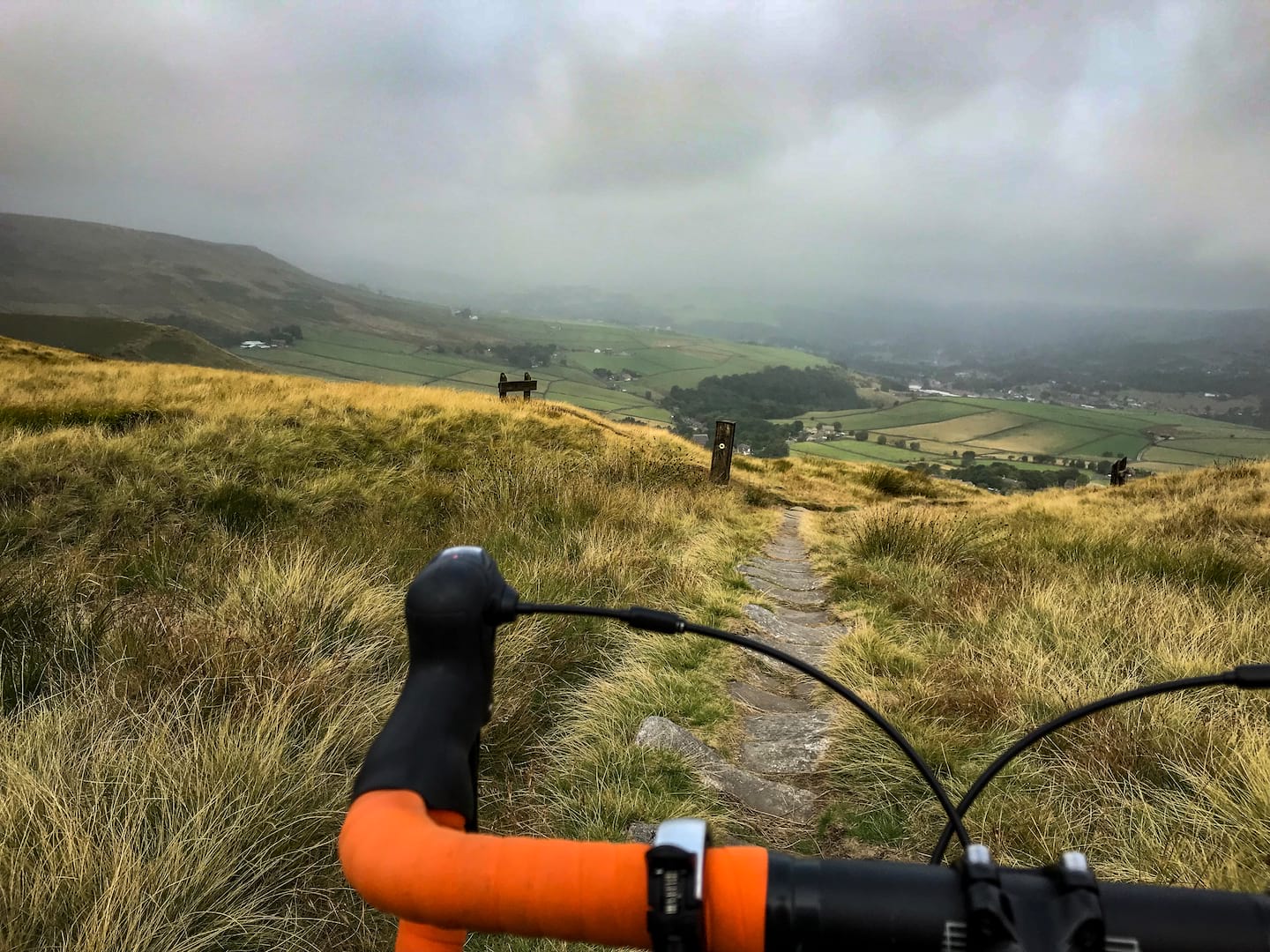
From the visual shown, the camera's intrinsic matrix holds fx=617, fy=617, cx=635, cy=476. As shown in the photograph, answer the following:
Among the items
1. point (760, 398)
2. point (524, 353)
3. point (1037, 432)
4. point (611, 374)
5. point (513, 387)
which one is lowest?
point (513, 387)

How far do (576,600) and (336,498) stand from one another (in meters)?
4.68

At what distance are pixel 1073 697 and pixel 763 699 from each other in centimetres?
170

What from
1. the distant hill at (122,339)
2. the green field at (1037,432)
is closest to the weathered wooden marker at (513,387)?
the green field at (1037,432)

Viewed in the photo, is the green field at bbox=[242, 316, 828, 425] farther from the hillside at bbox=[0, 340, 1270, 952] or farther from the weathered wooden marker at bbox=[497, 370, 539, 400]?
the hillside at bbox=[0, 340, 1270, 952]

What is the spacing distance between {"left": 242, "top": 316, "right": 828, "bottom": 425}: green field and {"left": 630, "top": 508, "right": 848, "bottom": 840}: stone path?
58859 millimetres

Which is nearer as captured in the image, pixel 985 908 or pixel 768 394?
pixel 985 908

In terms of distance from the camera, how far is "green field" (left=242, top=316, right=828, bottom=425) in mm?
87938

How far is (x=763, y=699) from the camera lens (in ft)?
13.2

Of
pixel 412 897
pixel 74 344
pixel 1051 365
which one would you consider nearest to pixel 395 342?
pixel 74 344

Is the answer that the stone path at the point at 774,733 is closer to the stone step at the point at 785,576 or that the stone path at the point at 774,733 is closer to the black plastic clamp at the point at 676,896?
the stone step at the point at 785,576

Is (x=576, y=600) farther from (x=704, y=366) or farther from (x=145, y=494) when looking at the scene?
(x=704, y=366)

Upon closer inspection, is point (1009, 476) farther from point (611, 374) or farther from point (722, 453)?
point (611, 374)

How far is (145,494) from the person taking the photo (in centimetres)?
712

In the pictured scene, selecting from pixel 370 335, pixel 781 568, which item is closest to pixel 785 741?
pixel 781 568
